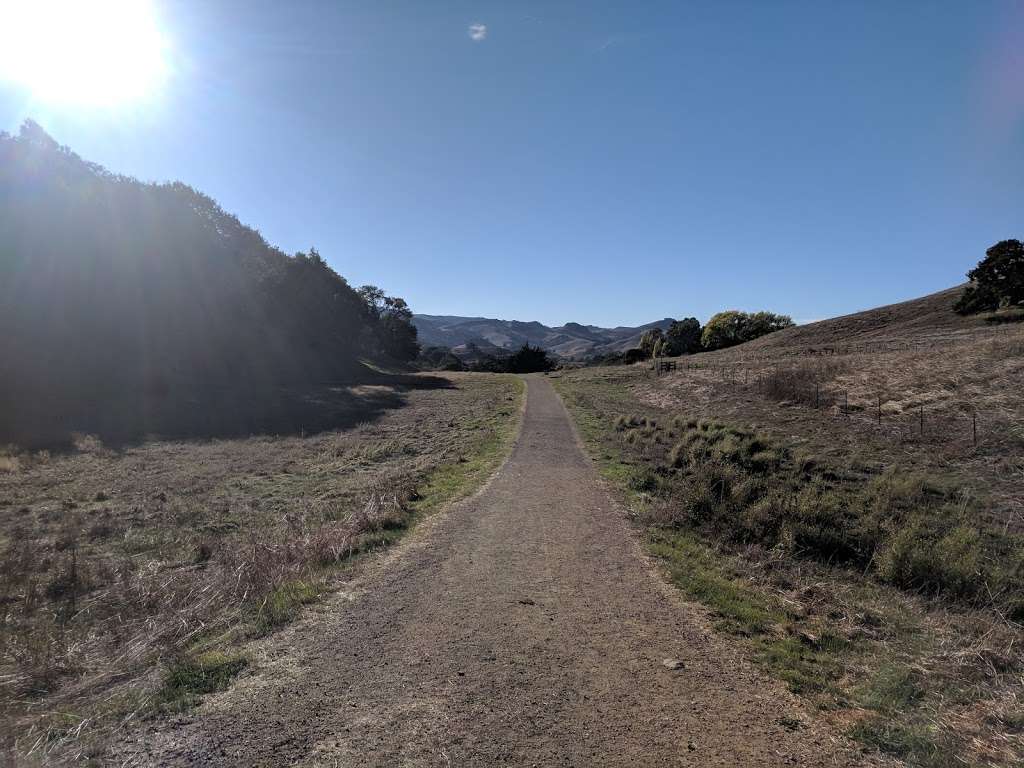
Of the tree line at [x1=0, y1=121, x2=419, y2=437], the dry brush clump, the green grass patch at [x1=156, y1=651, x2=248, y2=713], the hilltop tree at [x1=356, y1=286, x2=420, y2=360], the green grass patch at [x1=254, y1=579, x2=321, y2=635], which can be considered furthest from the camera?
the hilltop tree at [x1=356, y1=286, x2=420, y2=360]

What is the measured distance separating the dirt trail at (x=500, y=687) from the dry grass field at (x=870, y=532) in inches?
24.6

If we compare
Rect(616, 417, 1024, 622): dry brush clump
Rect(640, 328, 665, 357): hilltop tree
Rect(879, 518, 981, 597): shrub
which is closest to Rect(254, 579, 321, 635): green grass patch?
Rect(616, 417, 1024, 622): dry brush clump

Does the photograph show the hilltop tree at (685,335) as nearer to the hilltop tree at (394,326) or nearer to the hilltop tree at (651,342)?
the hilltop tree at (651,342)

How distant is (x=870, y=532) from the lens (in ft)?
32.8

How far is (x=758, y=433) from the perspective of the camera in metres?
19.5

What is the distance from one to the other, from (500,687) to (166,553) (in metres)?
7.97

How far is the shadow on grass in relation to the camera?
2605cm

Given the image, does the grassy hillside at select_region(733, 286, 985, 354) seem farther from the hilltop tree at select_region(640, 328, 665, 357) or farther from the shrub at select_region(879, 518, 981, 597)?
the shrub at select_region(879, 518, 981, 597)

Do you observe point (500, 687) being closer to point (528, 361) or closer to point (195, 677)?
point (195, 677)

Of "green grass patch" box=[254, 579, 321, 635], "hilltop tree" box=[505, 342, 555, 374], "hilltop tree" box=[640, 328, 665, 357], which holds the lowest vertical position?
"green grass patch" box=[254, 579, 321, 635]

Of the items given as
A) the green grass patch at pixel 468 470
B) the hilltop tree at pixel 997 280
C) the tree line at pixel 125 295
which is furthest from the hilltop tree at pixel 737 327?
the green grass patch at pixel 468 470

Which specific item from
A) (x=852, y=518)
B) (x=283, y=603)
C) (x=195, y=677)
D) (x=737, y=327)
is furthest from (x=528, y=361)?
(x=195, y=677)

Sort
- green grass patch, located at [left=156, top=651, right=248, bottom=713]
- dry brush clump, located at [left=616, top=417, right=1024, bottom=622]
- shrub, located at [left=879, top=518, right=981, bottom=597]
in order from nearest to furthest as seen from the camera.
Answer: green grass patch, located at [left=156, top=651, right=248, bottom=713] < shrub, located at [left=879, top=518, right=981, bottom=597] < dry brush clump, located at [left=616, top=417, right=1024, bottom=622]

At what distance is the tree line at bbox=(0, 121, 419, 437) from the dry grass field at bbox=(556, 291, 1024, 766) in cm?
3114
